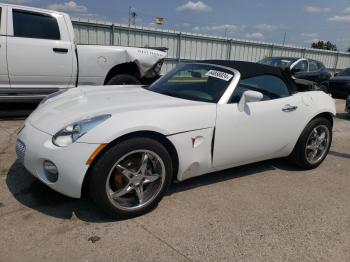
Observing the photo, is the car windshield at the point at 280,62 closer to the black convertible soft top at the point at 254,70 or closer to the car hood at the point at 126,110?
the black convertible soft top at the point at 254,70

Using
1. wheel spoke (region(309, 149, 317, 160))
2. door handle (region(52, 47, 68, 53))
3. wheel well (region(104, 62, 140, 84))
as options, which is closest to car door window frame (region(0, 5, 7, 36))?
door handle (region(52, 47, 68, 53))

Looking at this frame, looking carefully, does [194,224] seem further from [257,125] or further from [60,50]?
[60,50]

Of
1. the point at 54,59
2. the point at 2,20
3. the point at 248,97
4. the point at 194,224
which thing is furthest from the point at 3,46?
the point at 194,224

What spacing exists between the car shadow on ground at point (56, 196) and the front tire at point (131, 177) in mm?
224

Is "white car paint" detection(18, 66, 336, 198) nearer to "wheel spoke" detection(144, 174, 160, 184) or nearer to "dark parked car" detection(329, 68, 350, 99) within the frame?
"wheel spoke" detection(144, 174, 160, 184)

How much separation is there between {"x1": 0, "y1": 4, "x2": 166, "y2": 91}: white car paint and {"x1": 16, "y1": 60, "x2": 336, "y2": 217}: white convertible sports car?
2.28 m

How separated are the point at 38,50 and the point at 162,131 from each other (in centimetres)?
381

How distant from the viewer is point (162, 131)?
3.00 metres

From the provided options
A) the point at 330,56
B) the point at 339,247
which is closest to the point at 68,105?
the point at 339,247

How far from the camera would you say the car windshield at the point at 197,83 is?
141 inches

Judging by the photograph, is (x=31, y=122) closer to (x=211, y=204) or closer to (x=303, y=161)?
(x=211, y=204)

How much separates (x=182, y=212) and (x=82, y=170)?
1.02 metres

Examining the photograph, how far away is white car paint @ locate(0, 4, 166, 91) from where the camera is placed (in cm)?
563

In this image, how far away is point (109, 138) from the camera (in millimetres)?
2730
